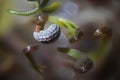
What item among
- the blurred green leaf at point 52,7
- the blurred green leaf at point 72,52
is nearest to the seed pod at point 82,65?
the blurred green leaf at point 72,52

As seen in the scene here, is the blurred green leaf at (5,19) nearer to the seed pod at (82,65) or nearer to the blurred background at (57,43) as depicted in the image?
the blurred background at (57,43)

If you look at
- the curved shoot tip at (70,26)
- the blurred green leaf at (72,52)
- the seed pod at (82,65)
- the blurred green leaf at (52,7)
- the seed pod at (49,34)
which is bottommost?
the seed pod at (82,65)

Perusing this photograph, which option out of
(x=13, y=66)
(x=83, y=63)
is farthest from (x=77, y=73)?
(x=13, y=66)

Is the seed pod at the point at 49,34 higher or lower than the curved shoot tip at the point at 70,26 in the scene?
lower

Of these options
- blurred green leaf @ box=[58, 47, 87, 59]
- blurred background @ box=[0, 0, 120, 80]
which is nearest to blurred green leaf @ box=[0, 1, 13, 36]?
blurred background @ box=[0, 0, 120, 80]

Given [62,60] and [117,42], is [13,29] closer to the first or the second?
[62,60]
